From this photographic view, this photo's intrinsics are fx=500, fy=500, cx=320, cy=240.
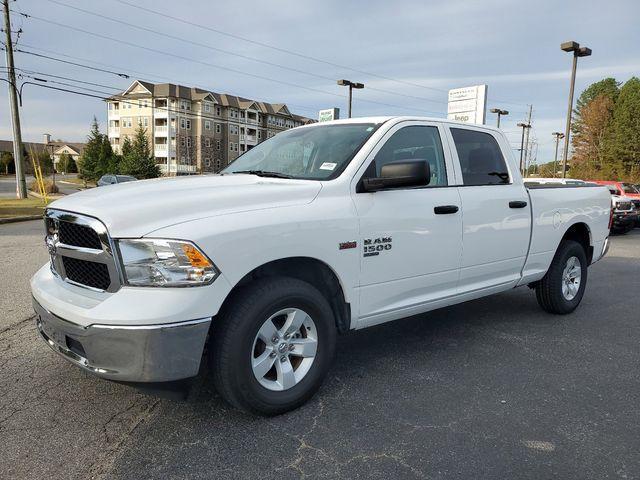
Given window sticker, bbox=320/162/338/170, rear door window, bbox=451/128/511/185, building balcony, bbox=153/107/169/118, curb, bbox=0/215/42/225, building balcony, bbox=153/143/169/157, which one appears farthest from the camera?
building balcony, bbox=153/143/169/157

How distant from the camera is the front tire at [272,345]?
2775 millimetres

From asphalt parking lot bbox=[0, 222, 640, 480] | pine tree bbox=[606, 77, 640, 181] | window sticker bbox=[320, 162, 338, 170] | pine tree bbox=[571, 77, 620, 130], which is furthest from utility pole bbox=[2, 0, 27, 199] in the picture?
pine tree bbox=[571, 77, 620, 130]

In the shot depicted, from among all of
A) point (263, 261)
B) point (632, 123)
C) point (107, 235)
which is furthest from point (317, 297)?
point (632, 123)

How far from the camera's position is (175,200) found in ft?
9.26

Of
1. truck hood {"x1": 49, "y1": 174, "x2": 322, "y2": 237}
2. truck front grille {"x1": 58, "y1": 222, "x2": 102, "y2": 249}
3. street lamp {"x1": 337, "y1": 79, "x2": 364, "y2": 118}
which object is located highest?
street lamp {"x1": 337, "y1": 79, "x2": 364, "y2": 118}

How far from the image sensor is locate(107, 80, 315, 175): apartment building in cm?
7325

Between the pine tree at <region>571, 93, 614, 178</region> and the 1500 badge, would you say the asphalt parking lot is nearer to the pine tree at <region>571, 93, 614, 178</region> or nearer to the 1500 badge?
the 1500 badge

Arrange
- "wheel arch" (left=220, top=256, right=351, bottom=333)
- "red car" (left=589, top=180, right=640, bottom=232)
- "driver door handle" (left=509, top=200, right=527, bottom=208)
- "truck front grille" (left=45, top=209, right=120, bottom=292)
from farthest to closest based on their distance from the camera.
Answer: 1. "red car" (left=589, top=180, right=640, bottom=232)
2. "driver door handle" (left=509, top=200, right=527, bottom=208)
3. "wheel arch" (left=220, top=256, right=351, bottom=333)
4. "truck front grille" (left=45, top=209, right=120, bottom=292)

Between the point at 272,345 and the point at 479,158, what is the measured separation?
266 cm

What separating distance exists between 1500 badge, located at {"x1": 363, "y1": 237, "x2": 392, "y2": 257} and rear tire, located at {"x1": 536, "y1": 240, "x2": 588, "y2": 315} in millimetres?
2726

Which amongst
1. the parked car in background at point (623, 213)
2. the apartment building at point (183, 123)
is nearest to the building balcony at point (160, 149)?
the apartment building at point (183, 123)

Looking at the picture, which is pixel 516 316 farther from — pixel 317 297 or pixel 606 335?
pixel 317 297

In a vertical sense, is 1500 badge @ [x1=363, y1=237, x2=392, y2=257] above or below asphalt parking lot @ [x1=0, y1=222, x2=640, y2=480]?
above

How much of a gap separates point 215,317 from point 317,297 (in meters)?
0.65
